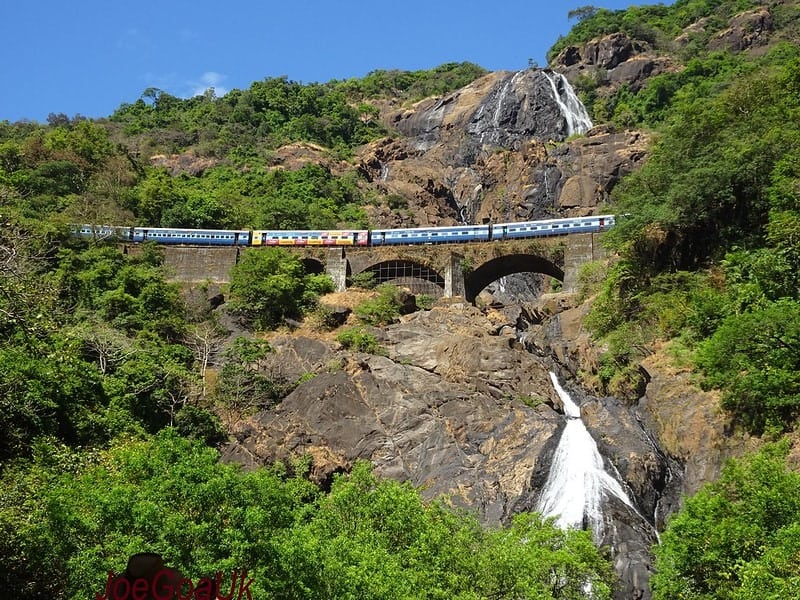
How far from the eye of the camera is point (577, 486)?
85.8ft

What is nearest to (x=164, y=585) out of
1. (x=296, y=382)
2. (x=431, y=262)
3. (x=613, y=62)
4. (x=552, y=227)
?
(x=296, y=382)

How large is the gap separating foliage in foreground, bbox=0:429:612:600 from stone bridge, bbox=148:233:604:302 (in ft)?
94.3

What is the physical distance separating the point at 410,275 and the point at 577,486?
25964 mm

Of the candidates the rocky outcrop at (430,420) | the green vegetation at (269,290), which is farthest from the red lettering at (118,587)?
the green vegetation at (269,290)

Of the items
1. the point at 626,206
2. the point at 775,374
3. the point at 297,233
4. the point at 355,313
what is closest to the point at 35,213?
the point at 297,233

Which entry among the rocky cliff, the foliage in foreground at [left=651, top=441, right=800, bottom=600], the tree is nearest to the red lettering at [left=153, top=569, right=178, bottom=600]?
the foliage in foreground at [left=651, top=441, right=800, bottom=600]

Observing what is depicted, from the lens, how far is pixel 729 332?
25.6 m

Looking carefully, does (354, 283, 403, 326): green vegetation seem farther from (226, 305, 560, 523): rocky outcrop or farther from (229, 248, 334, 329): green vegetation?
(226, 305, 560, 523): rocky outcrop

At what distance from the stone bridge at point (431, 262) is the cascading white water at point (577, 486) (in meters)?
20.4

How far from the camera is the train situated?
48.4 meters

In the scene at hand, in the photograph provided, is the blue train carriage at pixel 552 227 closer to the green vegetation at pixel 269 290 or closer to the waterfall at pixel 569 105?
the green vegetation at pixel 269 290

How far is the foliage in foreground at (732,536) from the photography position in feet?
56.2

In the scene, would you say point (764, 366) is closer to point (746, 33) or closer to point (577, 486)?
point (577, 486)

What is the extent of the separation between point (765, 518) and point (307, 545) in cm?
1053
